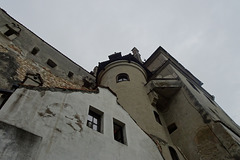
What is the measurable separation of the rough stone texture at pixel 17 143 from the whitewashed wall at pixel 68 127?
0.48 ft

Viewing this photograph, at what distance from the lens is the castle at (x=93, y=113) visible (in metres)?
4.09

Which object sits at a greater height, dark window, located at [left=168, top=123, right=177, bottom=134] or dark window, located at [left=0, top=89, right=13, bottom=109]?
dark window, located at [left=168, top=123, right=177, bottom=134]

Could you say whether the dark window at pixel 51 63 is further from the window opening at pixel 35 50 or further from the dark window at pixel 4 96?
the dark window at pixel 4 96

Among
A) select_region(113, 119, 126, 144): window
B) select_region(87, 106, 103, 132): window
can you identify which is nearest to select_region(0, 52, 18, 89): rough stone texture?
select_region(87, 106, 103, 132): window

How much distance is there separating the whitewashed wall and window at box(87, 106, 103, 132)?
0.64 ft

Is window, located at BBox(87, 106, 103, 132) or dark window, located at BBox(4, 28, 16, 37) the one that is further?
dark window, located at BBox(4, 28, 16, 37)

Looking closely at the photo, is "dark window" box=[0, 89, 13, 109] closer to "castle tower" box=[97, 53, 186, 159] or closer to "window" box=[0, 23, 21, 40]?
"castle tower" box=[97, 53, 186, 159]

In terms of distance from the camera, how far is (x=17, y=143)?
137 inches

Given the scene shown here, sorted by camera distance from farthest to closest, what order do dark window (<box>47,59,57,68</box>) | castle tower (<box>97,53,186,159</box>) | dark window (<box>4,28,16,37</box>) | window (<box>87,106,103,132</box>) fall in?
dark window (<box>47,59,57,68</box>) → dark window (<box>4,28,16,37</box>) → castle tower (<box>97,53,186,159</box>) → window (<box>87,106,103,132</box>)

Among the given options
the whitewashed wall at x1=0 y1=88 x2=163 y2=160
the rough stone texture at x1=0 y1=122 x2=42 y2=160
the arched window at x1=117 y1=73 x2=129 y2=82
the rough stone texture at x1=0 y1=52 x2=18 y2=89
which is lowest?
the rough stone texture at x1=0 y1=122 x2=42 y2=160

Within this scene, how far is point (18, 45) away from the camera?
11328mm

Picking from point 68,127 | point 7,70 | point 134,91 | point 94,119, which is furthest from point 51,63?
point 68,127

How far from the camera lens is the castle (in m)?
4.09

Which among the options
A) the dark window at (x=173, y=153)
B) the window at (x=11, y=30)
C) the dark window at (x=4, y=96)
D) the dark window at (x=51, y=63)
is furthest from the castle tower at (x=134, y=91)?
the window at (x=11, y=30)
